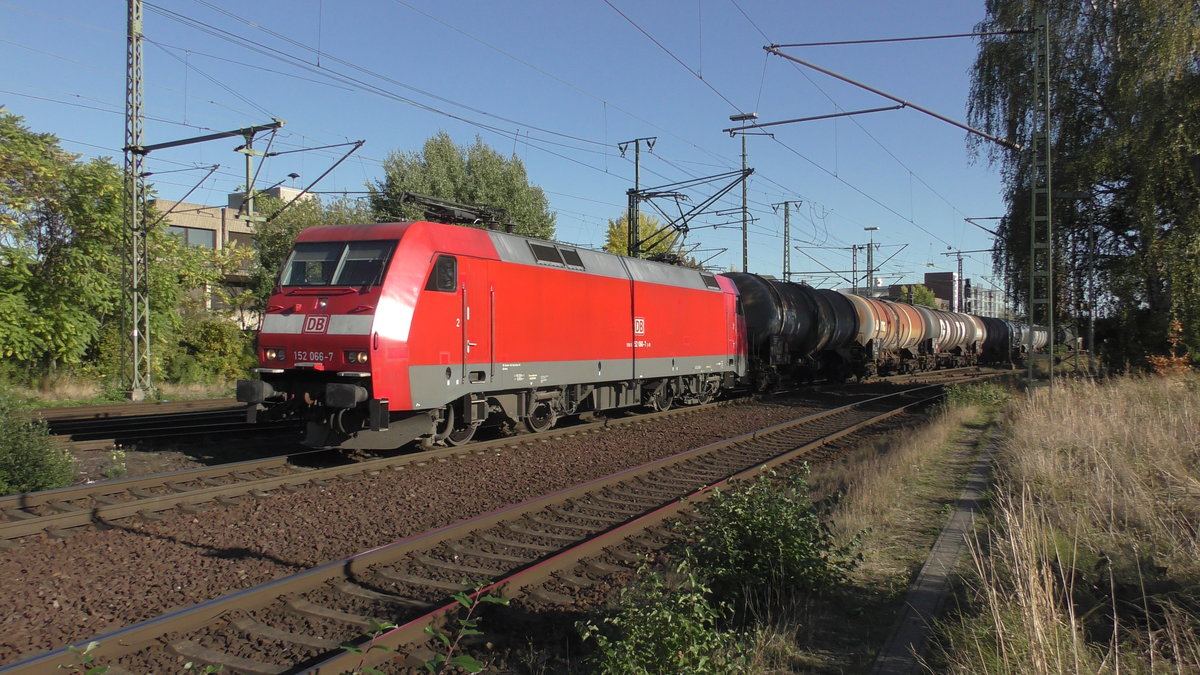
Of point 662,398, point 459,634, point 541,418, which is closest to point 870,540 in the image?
point 459,634

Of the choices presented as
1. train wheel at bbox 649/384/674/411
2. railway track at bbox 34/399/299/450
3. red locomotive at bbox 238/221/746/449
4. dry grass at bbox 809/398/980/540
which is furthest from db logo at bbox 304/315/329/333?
train wheel at bbox 649/384/674/411

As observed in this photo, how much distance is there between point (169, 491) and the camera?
27.6 ft

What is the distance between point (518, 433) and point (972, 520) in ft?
26.5

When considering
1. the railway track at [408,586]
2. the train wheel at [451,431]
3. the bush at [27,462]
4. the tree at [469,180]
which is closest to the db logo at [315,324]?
the train wheel at [451,431]

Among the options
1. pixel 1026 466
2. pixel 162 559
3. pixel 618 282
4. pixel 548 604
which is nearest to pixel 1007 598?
pixel 548 604

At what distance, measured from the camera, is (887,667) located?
391 cm

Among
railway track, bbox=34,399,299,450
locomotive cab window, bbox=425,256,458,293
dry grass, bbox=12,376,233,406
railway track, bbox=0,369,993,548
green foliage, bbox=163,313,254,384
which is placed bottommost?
railway track, bbox=0,369,993,548

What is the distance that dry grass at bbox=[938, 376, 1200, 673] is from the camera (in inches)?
140

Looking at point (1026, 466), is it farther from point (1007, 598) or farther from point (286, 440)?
point (286, 440)

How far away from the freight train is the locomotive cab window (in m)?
0.02

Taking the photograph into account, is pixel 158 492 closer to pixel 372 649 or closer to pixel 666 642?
pixel 372 649

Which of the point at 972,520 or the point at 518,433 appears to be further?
the point at 518,433

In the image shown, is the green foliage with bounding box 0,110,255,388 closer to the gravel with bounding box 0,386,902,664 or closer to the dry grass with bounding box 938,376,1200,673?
the gravel with bounding box 0,386,902,664

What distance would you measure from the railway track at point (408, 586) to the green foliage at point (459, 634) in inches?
4.2
